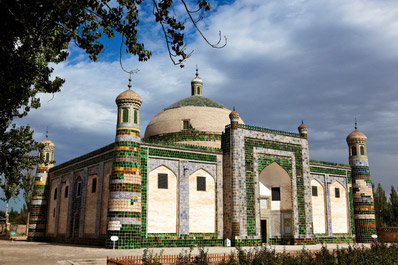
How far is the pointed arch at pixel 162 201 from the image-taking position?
1961cm

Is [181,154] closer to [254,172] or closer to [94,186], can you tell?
[254,172]

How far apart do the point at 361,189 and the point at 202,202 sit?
13424 millimetres

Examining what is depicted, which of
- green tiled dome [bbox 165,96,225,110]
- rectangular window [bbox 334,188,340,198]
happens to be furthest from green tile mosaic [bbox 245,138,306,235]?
green tiled dome [bbox 165,96,225,110]

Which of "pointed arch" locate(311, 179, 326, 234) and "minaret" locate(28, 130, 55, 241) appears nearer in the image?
Answer: "pointed arch" locate(311, 179, 326, 234)

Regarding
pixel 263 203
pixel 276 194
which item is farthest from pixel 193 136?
pixel 276 194

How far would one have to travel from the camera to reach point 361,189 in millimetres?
27906

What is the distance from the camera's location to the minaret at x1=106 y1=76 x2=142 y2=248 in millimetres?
17891

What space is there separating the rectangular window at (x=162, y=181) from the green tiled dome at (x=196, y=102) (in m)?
9.56

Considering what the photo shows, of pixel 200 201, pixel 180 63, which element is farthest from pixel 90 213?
pixel 180 63

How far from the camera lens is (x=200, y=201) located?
2125 centimetres

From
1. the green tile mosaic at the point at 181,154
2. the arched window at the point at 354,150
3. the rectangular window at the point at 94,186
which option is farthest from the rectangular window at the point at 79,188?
the arched window at the point at 354,150

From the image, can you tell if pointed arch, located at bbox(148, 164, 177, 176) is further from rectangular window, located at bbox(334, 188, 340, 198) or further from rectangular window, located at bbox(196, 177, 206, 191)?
rectangular window, located at bbox(334, 188, 340, 198)

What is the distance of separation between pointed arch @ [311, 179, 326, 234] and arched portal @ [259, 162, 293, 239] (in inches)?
123

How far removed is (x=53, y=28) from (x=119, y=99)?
11.8 m
